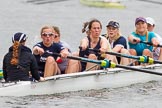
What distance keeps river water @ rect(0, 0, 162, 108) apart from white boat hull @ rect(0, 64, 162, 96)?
0.10 metres

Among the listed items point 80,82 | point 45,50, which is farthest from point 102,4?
point 45,50

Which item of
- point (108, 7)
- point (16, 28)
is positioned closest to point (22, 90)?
point (16, 28)

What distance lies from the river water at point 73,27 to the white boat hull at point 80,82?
0.34 ft

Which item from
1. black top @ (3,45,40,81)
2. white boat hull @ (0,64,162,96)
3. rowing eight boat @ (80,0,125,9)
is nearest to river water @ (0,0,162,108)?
white boat hull @ (0,64,162,96)

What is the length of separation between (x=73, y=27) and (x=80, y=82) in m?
14.5

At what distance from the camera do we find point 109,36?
14117mm

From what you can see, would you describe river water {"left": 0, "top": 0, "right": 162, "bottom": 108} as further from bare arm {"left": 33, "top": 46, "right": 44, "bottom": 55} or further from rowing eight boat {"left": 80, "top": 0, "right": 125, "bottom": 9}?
bare arm {"left": 33, "top": 46, "right": 44, "bottom": 55}

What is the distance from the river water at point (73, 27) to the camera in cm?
1227

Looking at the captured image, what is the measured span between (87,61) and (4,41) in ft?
31.4

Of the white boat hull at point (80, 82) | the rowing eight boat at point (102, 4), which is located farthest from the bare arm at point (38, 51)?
the rowing eight boat at point (102, 4)

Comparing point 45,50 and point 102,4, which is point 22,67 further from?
point 102,4

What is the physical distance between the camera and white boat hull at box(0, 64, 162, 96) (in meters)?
12.0

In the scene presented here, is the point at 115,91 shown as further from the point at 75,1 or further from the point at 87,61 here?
the point at 75,1

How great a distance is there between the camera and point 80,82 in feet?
42.6
